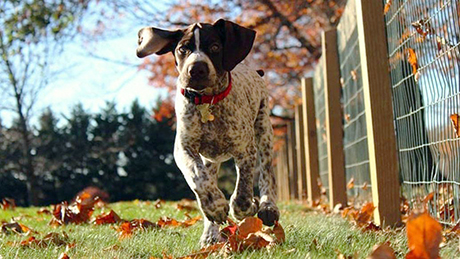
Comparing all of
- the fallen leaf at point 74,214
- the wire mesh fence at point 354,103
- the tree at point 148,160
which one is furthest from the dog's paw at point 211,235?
the tree at point 148,160

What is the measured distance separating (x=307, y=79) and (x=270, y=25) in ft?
12.8

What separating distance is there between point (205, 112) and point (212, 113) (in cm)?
8

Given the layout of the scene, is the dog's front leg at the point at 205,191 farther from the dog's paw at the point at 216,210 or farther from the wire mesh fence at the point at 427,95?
the wire mesh fence at the point at 427,95

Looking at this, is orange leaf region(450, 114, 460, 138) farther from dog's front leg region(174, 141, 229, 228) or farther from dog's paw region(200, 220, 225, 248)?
dog's paw region(200, 220, 225, 248)

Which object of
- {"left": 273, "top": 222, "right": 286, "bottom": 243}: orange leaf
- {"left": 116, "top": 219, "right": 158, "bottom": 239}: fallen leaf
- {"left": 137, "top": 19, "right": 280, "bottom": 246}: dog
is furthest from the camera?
{"left": 116, "top": 219, "right": 158, "bottom": 239}: fallen leaf

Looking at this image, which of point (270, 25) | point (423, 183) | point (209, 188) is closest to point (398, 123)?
point (423, 183)

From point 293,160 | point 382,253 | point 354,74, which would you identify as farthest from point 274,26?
point 382,253

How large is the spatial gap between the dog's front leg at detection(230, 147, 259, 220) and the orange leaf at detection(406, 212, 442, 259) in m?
1.81

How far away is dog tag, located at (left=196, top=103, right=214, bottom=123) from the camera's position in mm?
3742

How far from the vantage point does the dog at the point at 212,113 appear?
3514mm

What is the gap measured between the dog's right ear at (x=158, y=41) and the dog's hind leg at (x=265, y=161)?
3.53 ft

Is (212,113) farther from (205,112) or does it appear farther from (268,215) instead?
(268,215)

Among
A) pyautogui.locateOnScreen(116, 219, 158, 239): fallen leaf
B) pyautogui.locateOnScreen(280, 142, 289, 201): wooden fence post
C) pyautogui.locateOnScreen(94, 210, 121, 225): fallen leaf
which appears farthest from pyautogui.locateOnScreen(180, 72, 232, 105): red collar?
pyautogui.locateOnScreen(280, 142, 289, 201): wooden fence post

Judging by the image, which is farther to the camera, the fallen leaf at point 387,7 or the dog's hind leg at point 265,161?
the fallen leaf at point 387,7
